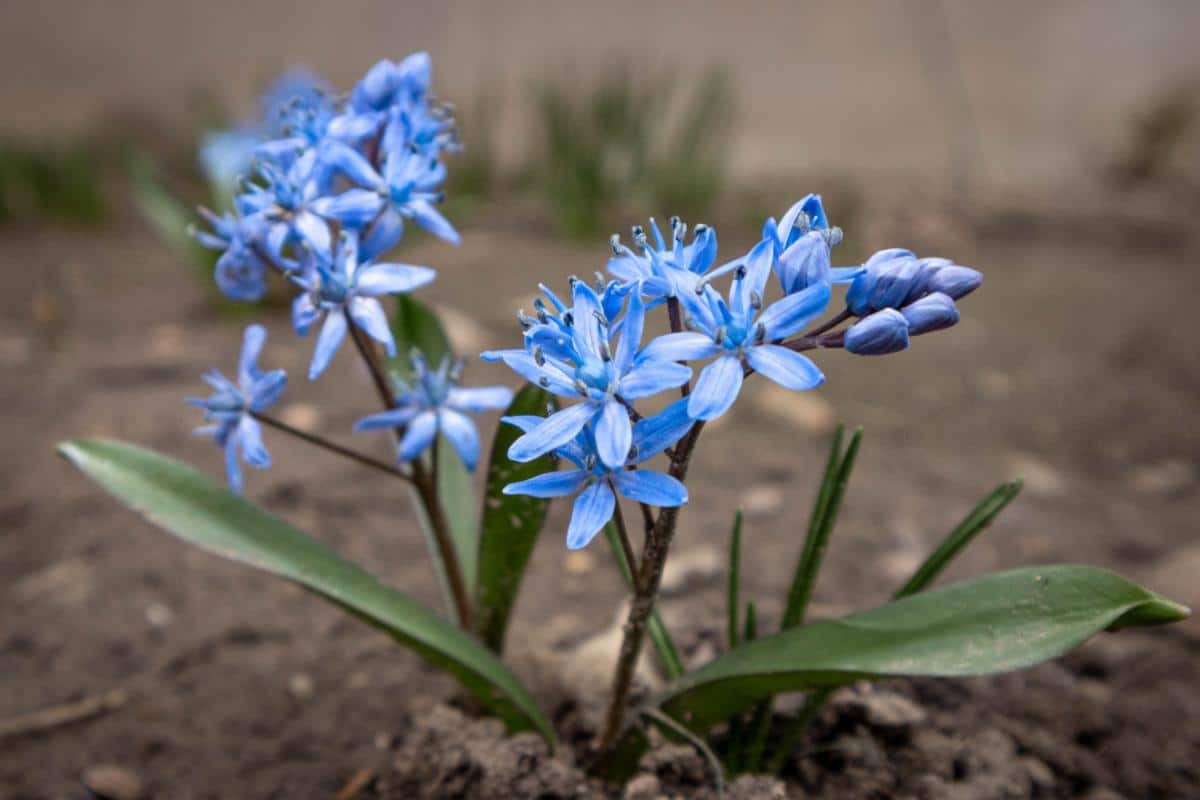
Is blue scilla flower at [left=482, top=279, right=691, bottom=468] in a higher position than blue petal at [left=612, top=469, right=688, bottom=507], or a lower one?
higher

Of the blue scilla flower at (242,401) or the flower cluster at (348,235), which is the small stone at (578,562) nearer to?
the flower cluster at (348,235)

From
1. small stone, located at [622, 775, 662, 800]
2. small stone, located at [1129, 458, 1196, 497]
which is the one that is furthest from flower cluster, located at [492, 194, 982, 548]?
small stone, located at [1129, 458, 1196, 497]

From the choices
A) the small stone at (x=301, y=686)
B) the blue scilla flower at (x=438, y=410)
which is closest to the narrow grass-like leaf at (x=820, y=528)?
the blue scilla flower at (x=438, y=410)

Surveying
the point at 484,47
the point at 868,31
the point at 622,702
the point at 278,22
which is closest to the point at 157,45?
the point at 278,22

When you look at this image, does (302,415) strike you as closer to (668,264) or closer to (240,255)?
(240,255)

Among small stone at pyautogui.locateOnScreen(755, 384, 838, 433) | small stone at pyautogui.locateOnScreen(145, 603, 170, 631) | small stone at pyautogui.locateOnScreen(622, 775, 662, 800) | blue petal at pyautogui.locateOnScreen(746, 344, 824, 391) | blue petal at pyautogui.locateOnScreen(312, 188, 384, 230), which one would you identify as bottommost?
small stone at pyautogui.locateOnScreen(622, 775, 662, 800)

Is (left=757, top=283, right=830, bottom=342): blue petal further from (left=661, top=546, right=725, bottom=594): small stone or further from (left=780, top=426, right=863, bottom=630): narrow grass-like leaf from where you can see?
(left=661, top=546, right=725, bottom=594): small stone

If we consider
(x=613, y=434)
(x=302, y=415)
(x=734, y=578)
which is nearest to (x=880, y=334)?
(x=613, y=434)
